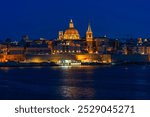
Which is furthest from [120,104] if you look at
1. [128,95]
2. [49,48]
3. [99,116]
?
[49,48]

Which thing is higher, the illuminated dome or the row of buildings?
the illuminated dome

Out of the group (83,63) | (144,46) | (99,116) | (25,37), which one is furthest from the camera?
(25,37)

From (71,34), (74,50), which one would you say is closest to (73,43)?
(74,50)

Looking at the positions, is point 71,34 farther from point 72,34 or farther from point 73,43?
point 73,43

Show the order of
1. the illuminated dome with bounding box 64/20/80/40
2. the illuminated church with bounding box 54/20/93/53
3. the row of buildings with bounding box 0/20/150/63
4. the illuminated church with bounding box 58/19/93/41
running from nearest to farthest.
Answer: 1. the row of buildings with bounding box 0/20/150/63
2. the illuminated church with bounding box 54/20/93/53
3. the illuminated church with bounding box 58/19/93/41
4. the illuminated dome with bounding box 64/20/80/40

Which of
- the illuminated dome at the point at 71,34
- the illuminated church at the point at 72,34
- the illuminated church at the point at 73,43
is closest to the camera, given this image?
the illuminated church at the point at 73,43

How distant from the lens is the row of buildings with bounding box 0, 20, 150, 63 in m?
50.4

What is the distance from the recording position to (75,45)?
5547cm

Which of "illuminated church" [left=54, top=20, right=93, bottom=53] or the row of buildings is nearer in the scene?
the row of buildings

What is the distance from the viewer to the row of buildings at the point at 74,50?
50406 millimetres

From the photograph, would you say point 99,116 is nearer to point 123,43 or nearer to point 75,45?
point 75,45

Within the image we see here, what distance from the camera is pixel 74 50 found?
5406cm

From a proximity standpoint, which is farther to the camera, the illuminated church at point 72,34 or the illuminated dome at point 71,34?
the illuminated dome at point 71,34

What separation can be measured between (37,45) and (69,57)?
537 centimetres
